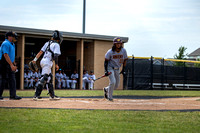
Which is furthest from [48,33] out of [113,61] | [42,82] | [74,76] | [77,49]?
[42,82]

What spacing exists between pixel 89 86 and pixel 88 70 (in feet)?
6.12

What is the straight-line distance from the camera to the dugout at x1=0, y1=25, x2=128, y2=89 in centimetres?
2456

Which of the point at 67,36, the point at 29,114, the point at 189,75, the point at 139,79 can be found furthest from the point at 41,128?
the point at 189,75

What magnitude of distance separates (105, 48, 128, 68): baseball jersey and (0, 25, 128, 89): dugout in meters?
14.0

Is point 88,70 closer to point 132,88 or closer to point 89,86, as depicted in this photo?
point 89,86

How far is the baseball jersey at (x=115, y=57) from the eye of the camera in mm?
11156

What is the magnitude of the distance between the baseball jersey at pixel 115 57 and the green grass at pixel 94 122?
162 inches

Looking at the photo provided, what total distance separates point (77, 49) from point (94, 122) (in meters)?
22.5

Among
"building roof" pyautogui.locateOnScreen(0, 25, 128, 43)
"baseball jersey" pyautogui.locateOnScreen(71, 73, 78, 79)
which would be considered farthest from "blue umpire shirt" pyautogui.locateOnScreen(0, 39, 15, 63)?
"baseball jersey" pyautogui.locateOnScreen(71, 73, 78, 79)

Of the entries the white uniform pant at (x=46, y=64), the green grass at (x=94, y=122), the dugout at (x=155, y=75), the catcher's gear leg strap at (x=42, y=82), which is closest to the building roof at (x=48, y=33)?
the dugout at (x=155, y=75)

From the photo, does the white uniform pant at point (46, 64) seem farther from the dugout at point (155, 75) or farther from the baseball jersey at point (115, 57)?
the dugout at point (155, 75)

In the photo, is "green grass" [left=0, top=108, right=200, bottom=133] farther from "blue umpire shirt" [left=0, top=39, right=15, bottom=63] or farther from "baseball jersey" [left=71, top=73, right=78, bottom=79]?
"baseball jersey" [left=71, top=73, right=78, bottom=79]

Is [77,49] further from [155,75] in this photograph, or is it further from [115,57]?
[115,57]

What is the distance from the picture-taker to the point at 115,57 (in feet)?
36.8
